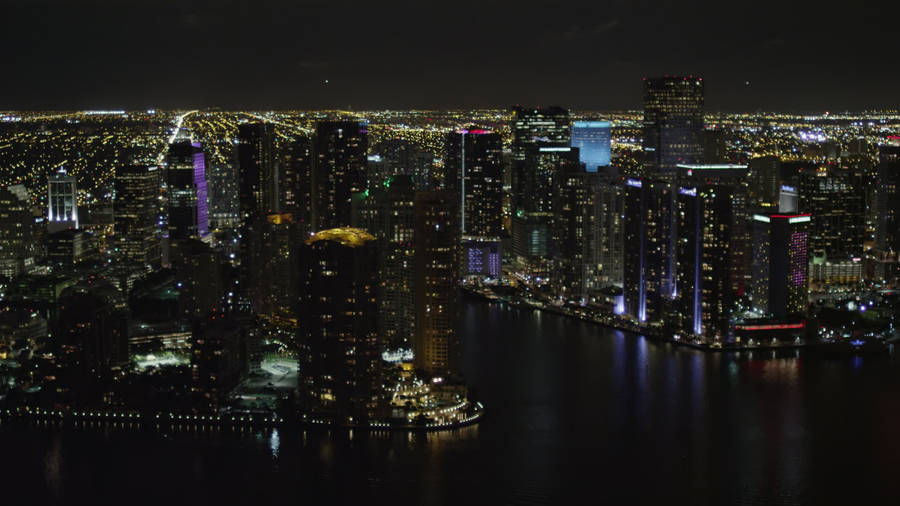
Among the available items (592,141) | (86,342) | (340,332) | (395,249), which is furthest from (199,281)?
(592,141)

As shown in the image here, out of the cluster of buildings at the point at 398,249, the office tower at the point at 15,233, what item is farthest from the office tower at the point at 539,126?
the office tower at the point at 15,233

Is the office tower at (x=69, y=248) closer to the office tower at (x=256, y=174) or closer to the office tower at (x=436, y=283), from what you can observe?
the office tower at (x=256, y=174)

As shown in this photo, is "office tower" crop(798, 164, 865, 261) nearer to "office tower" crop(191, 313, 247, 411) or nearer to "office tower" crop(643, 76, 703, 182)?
"office tower" crop(643, 76, 703, 182)

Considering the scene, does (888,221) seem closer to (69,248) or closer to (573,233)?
(573,233)

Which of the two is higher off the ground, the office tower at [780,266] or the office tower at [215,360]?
the office tower at [780,266]

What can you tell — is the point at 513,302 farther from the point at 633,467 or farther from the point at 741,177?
the point at 633,467
